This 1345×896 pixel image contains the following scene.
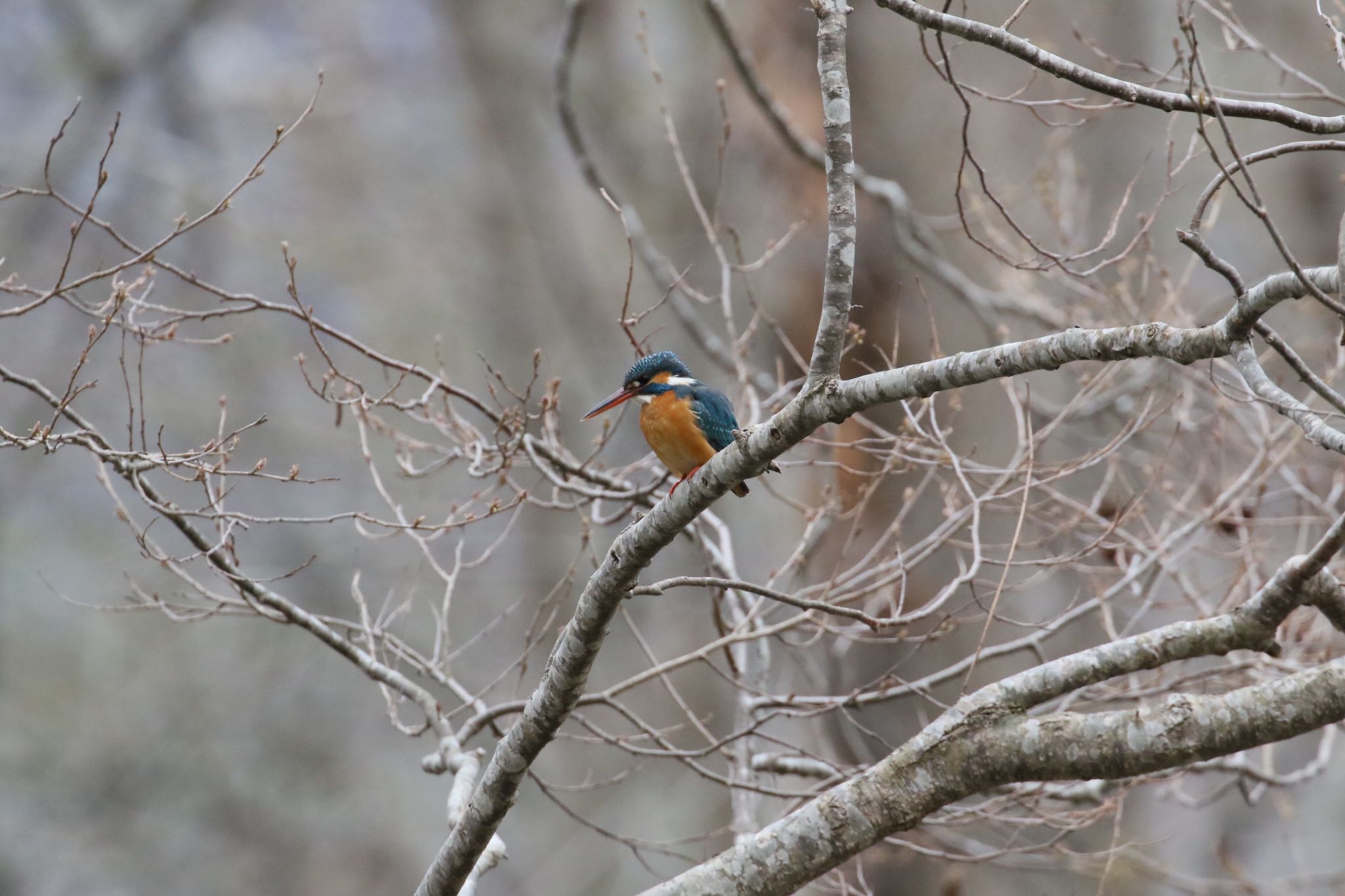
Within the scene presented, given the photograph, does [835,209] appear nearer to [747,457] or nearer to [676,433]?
[747,457]

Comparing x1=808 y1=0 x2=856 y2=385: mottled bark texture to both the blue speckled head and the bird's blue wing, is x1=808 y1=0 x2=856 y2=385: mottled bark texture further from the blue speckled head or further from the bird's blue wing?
the blue speckled head

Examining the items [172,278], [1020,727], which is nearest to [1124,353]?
[1020,727]

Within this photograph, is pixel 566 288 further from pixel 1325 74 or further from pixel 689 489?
pixel 689 489

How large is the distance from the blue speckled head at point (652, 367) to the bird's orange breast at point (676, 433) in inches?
6.3

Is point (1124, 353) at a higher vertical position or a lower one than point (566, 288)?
lower

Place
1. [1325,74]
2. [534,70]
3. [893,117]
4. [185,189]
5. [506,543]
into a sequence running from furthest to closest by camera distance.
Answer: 1. [534,70]
2. [506,543]
3. [185,189]
4. [1325,74]
5. [893,117]

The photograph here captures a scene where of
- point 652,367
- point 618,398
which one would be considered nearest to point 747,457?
point 618,398

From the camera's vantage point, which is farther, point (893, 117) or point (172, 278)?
point (172, 278)

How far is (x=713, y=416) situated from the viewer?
14.1 feet

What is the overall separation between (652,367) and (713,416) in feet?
1.20

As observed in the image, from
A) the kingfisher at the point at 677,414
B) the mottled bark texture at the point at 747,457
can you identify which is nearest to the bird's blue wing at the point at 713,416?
the kingfisher at the point at 677,414

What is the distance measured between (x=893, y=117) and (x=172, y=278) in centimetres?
624

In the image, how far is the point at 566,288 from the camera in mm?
10891

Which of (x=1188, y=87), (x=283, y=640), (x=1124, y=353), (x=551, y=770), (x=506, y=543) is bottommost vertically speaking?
(x=1124, y=353)
